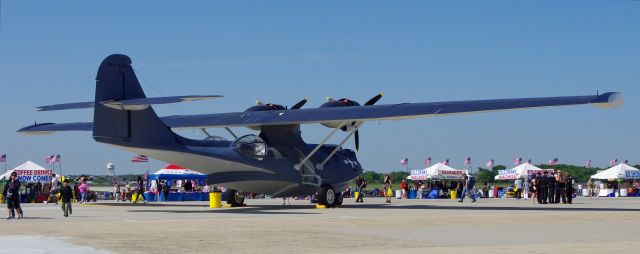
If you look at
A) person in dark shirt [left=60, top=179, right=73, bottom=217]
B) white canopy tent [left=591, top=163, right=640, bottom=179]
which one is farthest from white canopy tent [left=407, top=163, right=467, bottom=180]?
person in dark shirt [left=60, top=179, right=73, bottom=217]

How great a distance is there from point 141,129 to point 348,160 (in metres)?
10.1

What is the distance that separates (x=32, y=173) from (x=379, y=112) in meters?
27.3

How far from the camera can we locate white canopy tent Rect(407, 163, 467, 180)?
6506 cm

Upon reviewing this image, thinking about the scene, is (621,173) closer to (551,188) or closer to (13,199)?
(551,188)

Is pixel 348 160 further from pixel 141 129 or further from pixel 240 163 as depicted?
pixel 141 129

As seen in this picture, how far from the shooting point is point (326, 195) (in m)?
33.2

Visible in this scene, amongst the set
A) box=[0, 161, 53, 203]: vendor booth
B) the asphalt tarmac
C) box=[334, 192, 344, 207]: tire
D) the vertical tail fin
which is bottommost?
the asphalt tarmac

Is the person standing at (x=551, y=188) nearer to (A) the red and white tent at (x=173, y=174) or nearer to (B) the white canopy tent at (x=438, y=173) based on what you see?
(A) the red and white tent at (x=173, y=174)

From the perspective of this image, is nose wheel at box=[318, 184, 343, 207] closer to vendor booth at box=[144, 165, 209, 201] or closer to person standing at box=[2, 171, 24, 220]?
person standing at box=[2, 171, 24, 220]

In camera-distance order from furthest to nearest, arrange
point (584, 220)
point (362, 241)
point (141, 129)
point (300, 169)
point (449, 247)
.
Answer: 1. point (300, 169)
2. point (141, 129)
3. point (584, 220)
4. point (362, 241)
5. point (449, 247)

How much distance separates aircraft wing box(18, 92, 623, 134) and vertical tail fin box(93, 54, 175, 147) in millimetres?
3786

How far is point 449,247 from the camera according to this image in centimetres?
1562

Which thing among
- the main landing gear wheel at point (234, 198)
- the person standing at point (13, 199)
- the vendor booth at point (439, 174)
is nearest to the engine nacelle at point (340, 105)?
the main landing gear wheel at point (234, 198)

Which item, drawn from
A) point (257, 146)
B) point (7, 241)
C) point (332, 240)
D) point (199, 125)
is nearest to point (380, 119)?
point (257, 146)
